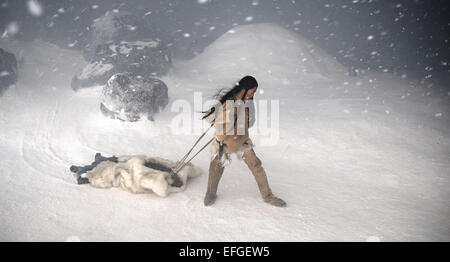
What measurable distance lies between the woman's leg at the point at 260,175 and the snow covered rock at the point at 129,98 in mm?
3495

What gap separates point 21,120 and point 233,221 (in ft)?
17.9

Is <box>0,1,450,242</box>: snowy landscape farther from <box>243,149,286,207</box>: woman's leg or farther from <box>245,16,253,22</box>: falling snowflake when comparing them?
<box>245,16,253,22</box>: falling snowflake

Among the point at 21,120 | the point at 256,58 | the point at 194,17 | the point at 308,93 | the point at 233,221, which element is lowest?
the point at 233,221

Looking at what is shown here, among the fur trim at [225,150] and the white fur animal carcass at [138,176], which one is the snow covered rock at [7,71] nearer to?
the white fur animal carcass at [138,176]

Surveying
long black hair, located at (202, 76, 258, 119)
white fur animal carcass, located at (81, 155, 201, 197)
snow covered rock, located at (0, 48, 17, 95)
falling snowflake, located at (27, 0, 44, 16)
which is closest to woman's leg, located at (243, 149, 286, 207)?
long black hair, located at (202, 76, 258, 119)

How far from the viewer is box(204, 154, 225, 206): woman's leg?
2.69 meters

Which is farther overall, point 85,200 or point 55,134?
point 55,134

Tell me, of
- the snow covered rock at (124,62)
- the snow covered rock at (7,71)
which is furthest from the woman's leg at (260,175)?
the snow covered rock at (7,71)

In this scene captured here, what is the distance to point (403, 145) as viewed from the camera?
4.66 meters

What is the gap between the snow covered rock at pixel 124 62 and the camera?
757cm

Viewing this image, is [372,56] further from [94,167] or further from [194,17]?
Answer: [94,167]

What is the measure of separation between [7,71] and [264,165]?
7738mm

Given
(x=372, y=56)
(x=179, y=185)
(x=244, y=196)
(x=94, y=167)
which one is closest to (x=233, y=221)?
(x=244, y=196)

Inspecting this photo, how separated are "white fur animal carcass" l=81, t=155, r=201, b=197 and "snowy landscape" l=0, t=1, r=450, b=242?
0.11 m
